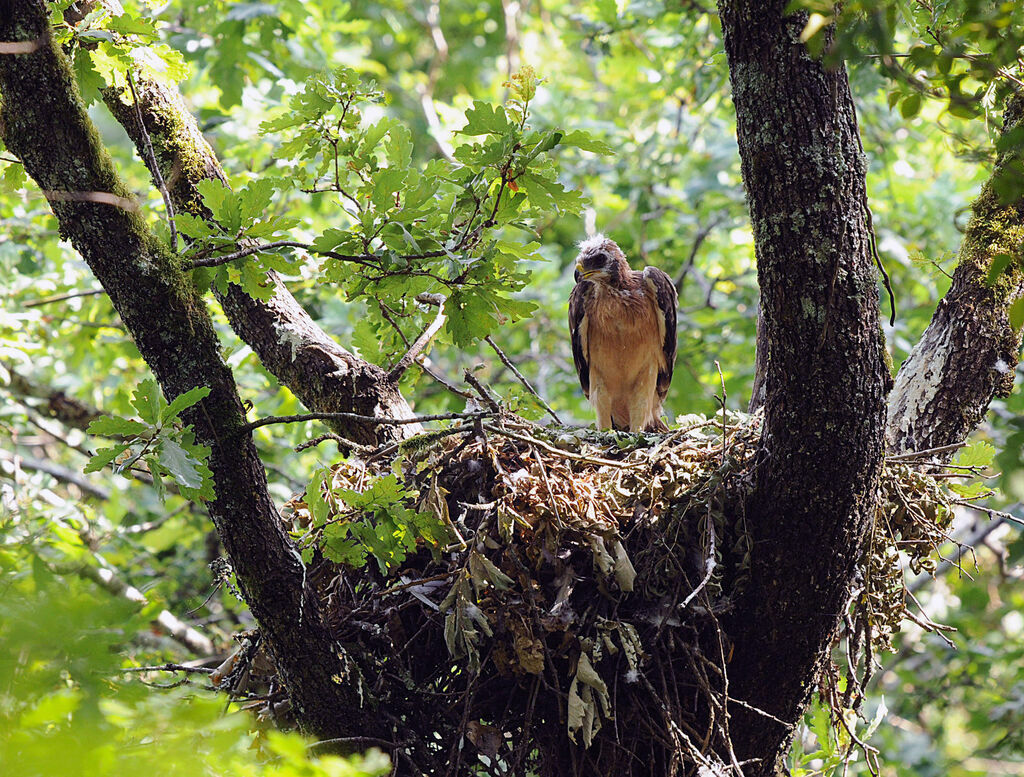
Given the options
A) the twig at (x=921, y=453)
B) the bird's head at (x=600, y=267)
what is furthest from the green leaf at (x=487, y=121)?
the bird's head at (x=600, y=267)

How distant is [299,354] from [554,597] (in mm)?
1578

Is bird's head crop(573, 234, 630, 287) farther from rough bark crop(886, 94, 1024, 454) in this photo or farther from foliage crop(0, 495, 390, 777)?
foliage crop(0, 495, 390, 777)

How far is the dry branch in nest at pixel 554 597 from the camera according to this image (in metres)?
2.98

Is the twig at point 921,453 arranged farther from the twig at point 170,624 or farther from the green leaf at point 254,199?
the twig at point 170,624

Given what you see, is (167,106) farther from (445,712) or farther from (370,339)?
(445,712)

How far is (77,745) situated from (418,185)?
1.92 m

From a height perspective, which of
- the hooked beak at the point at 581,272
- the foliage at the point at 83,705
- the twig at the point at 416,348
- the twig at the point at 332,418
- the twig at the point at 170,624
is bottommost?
the twig at the point at 170,624

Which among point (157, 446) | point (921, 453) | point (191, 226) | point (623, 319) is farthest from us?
point (623, 319)

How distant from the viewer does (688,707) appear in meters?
3.13

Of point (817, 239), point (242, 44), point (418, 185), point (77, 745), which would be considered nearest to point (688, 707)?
point (817, 239)

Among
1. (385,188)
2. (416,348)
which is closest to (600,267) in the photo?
(416,348)

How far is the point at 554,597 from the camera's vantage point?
3.14 m

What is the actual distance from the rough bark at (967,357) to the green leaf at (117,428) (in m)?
2.64

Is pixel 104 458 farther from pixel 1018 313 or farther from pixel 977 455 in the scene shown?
pixel 977 455
